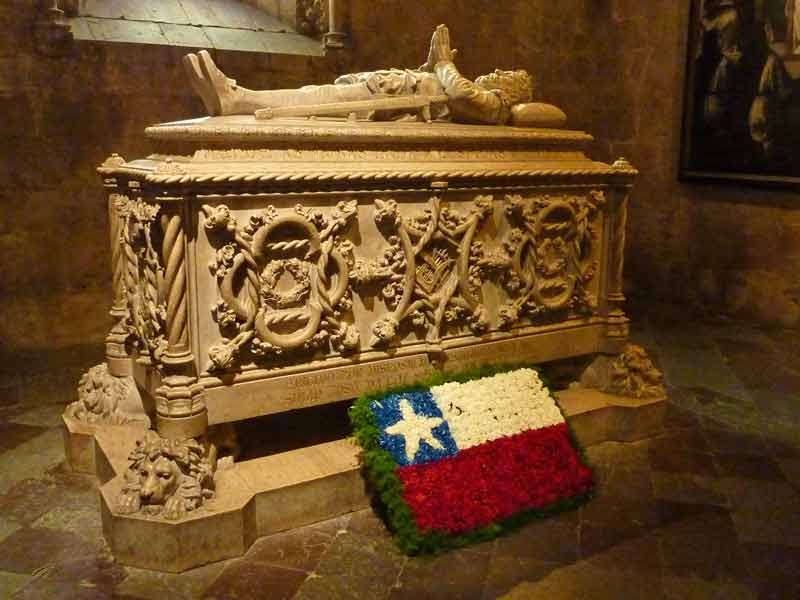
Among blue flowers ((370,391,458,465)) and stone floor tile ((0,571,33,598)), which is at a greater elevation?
blue flowers ((370,391,458,465))

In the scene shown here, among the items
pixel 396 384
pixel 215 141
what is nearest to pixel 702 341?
pixel 396 384

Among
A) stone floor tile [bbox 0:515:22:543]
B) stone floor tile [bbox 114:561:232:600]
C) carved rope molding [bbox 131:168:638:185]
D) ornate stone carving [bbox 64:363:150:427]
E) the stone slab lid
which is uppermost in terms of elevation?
the stone slab lid

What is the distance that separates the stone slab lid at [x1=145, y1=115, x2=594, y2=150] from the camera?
3.13 metres

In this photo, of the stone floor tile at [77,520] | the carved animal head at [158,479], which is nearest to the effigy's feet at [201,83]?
the carved animal head at [158,479]

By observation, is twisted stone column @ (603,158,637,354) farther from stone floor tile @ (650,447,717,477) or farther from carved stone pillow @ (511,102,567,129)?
stone floor tile @ (650,447,717,477)

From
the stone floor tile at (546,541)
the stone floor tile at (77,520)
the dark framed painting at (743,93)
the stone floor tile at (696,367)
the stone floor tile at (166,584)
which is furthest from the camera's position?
the dark framed painting at (743,93)

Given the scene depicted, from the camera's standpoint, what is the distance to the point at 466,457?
334 centimetres

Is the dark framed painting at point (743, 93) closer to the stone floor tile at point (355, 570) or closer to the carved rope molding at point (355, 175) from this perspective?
the carved rope molding at point (355, 175)

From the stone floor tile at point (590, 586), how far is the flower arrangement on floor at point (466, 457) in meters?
0.34

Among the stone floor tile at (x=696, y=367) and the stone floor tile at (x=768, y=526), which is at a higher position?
the stone floor tile at (x=696, y=367)

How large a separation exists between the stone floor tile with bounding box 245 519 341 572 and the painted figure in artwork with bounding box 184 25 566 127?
1.74 metres

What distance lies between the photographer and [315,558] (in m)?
3.01

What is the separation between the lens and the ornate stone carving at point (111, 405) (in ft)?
12.6

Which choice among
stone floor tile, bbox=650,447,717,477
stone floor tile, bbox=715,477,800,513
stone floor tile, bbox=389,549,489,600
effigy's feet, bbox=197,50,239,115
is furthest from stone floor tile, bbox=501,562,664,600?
effigy's feet, bbox=197,50,239,115
